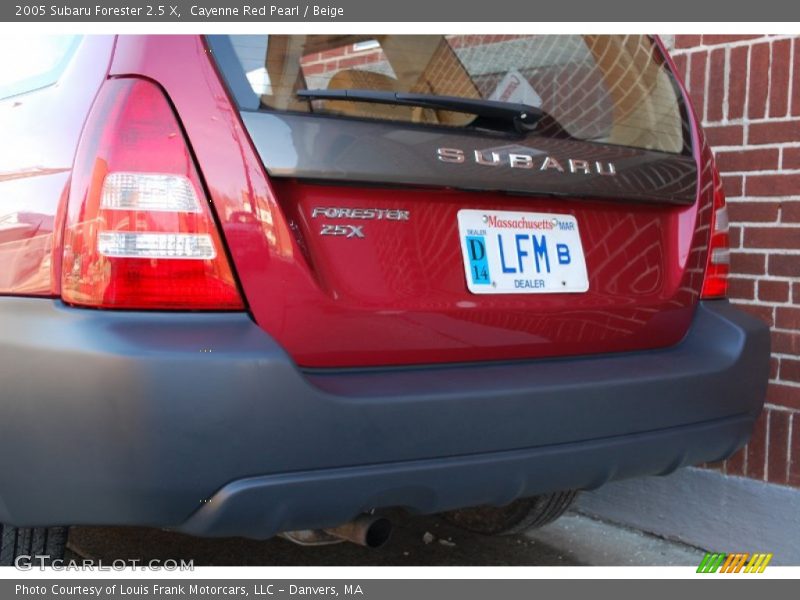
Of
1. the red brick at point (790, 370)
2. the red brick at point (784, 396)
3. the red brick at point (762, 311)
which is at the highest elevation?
the red brick at point (762, 311)

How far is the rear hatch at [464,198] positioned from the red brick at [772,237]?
670 millimetres

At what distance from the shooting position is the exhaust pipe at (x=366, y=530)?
2072 millimetres

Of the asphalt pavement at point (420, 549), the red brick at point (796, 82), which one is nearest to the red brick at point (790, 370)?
the asphalt pavement at point (420, 549)

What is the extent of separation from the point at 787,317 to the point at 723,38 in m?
0.97

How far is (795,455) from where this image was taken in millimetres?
3094

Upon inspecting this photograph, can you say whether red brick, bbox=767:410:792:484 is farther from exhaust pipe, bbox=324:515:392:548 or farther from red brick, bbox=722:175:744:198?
exhaust pipe, bbox=324:515:392:548

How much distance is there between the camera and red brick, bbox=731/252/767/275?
3209 millimetres

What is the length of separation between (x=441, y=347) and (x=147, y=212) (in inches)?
26.9

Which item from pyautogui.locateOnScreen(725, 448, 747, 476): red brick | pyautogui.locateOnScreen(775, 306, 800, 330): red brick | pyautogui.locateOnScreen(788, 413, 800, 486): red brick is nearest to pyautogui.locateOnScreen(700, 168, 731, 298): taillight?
pyautogui.locateOnScreen(775, 306, 800, 330): red brick

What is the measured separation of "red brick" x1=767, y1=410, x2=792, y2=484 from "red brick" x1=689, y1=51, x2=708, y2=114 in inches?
42.0

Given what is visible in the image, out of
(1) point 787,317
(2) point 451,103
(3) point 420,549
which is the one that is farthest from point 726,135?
(3) point 420,549

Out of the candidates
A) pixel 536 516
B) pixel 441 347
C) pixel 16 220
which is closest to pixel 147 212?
pixel 16 220

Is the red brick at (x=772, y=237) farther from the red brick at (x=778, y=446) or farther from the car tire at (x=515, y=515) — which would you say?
the car tire at (x=515, y=515)

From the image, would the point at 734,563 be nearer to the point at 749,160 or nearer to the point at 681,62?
the point at 749,160
